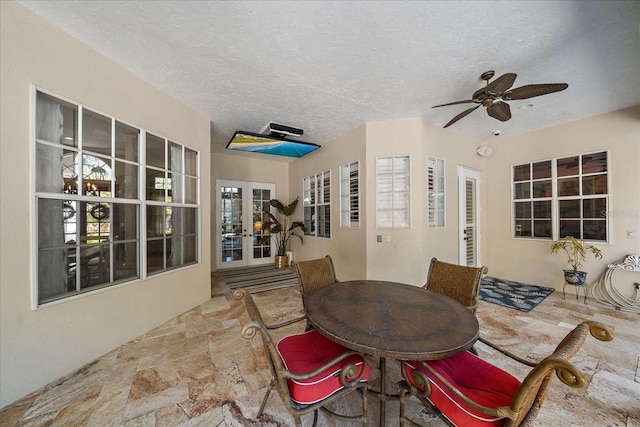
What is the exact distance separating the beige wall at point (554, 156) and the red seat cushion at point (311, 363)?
4.50 metres

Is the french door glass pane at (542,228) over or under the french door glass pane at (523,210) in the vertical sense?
under

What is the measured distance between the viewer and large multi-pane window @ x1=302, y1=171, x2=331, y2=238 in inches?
185

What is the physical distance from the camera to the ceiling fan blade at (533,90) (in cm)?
193

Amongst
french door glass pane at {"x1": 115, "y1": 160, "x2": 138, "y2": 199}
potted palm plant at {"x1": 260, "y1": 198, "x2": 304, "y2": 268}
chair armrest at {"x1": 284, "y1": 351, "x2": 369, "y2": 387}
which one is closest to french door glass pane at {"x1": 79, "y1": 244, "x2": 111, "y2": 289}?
french door glass pane at {"x1": 115, "y1": 160, "x2": 138, "y2": 199}

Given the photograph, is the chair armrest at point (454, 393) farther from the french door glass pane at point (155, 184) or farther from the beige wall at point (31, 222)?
the french door glass pane at point (155, 184)

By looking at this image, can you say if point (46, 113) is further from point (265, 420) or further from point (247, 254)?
point (247, 254)

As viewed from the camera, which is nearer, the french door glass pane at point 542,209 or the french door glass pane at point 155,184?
the french door glass pane at point 155,184

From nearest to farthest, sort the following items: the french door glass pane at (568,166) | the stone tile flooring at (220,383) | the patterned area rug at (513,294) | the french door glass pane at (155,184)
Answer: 1. the stone tile flooring at (220,383)
2. the french door glass pane at (155,184)
3. the patterned area rug at (513,294)
4. the french door glass pane at (568,166)

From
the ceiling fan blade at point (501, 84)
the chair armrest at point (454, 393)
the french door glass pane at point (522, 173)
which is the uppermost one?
the ceiling fan blade at point (501, 84)

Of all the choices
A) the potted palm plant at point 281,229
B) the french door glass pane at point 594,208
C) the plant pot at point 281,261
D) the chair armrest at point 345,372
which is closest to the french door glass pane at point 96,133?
the chair armrest at point 345,372

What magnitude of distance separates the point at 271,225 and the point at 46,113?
4424 millimetres

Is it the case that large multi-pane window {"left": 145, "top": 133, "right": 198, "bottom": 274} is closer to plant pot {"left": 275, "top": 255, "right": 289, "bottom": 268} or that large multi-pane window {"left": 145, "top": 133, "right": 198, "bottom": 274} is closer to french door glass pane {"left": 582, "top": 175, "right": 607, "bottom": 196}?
plant pot {"left": 275, "top": 255, "right": 289, "bottom": 268}

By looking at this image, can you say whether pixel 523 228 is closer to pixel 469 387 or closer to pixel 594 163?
pixel 594 163

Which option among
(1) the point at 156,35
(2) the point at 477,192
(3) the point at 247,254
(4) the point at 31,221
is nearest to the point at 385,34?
(1) the point at 156,35
